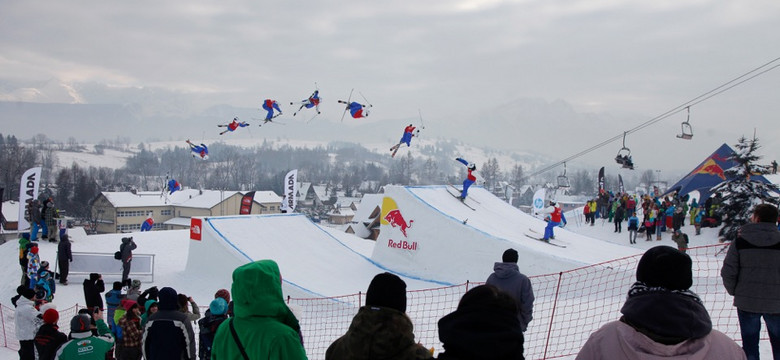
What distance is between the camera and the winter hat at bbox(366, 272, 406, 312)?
229cm

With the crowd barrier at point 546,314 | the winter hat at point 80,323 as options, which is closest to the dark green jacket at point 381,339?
the winter hat at point 80,323

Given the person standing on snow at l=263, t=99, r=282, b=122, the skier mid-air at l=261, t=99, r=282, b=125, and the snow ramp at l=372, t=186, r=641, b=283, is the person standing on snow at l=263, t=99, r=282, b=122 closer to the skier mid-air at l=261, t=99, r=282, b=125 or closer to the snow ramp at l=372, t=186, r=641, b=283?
the skier mid-air at l=261, t=99, r=282, b=125

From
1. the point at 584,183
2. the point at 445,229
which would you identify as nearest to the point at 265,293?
the point at 445,229

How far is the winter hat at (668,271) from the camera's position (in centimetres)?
191

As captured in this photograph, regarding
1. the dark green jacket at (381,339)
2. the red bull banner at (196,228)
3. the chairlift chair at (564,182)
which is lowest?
the red bull banner at (196,228)

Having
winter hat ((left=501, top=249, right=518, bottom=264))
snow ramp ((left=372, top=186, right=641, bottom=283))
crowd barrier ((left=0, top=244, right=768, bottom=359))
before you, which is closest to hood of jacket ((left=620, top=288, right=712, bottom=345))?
winter hat ((left=501, top=249, right=518, bottom=264))

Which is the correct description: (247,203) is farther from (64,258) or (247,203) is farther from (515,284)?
(515,284)

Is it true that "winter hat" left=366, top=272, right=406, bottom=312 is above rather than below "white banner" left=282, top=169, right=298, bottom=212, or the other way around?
above

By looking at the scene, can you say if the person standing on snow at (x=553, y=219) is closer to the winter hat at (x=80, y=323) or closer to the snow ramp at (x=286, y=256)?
the snow ramp at (x=286, y=256)

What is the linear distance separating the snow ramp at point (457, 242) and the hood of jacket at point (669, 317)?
9855 mm

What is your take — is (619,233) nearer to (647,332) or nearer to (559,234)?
(559,234)

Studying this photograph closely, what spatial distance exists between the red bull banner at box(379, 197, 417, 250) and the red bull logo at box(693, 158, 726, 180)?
46.3 ft

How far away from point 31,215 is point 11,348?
286 inches

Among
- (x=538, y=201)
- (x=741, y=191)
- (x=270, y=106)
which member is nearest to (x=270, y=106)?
(x=270, y=106)
